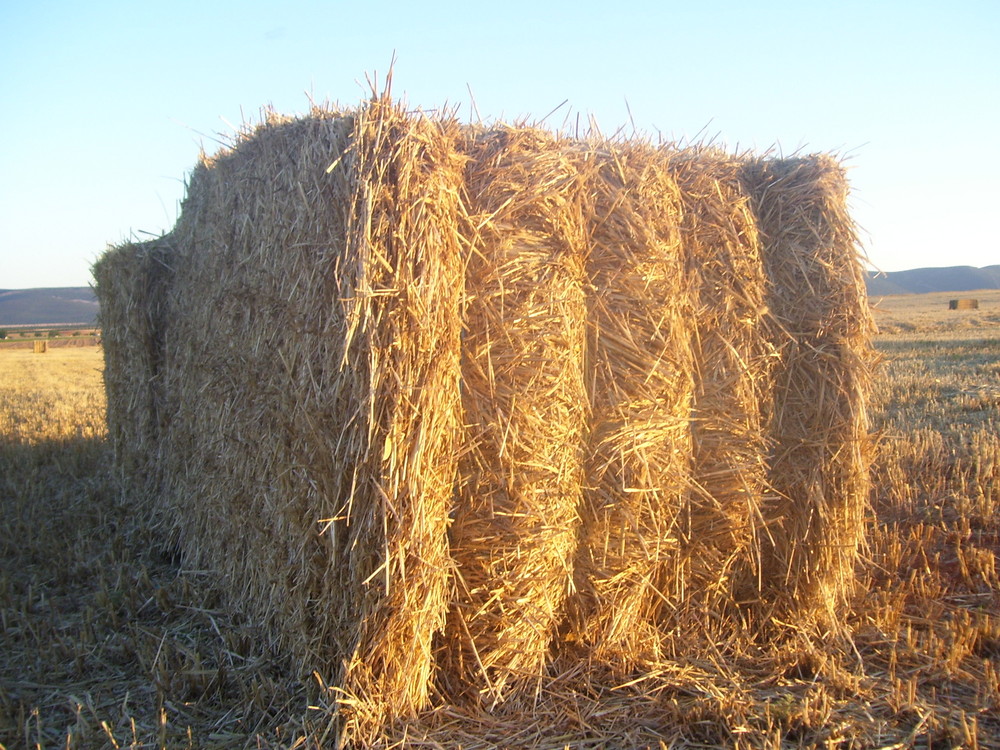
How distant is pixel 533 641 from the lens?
3273 millimetres

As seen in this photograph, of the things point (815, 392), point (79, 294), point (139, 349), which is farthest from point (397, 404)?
point (79, 294)

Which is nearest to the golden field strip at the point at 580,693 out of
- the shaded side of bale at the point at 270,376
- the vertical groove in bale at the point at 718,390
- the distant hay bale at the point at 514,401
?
the distant hay bale at the point at 514,401

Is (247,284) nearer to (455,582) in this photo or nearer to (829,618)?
(455,582)

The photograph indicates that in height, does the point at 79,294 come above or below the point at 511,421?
above

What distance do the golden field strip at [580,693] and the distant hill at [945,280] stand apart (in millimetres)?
77982

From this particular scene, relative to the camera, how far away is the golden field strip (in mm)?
2959

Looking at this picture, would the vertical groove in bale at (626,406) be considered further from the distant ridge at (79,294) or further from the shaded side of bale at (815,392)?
the distant ridge at (79,294)

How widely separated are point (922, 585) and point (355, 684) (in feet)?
11.0

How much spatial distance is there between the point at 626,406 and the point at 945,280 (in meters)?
95.6

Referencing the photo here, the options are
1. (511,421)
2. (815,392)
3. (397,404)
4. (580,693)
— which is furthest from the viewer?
(815,392)

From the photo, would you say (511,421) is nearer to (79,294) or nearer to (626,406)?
(626,406)

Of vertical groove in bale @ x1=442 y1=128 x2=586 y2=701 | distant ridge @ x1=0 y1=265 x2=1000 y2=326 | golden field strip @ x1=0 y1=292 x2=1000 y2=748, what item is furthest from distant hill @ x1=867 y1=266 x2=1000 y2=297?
vertical groove in bale @ x1=442 y1=128 x2=586 y2=701

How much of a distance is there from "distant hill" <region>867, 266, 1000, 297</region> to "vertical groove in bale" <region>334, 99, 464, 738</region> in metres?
80.8

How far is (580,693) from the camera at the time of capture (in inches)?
129
